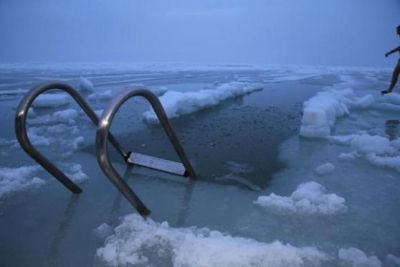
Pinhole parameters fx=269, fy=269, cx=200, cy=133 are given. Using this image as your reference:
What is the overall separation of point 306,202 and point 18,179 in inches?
82.5

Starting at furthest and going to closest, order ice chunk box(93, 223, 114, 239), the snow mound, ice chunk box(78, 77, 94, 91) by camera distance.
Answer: ice chunk box(78, 77, 94, 91)
the snow mound
ice chunk box(93, 223, 114, 239)

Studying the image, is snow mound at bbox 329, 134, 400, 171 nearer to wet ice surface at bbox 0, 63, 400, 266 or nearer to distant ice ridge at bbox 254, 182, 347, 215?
wet ice surface at bbox 0, 63, 400, 266

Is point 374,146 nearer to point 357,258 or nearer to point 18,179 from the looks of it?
point 357,258

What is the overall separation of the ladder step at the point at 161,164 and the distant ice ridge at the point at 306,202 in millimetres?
642

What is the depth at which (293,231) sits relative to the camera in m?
1.48

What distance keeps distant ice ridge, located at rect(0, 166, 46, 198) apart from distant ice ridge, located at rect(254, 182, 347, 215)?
5.43 feet

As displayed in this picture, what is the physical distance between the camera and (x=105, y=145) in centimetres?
132

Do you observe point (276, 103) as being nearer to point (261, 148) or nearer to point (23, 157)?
point (261, 148)

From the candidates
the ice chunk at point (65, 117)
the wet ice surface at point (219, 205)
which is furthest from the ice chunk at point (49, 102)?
the wet ice surface at point (219, 205)

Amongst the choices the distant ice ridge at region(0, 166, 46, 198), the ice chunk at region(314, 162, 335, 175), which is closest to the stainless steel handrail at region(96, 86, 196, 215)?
the distant ice ridge at region(0, 166, 46, 198)

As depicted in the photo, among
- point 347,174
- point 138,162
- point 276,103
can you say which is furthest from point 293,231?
point 276,103

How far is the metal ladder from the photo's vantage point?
1322 mm

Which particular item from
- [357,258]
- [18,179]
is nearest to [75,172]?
[18,179]

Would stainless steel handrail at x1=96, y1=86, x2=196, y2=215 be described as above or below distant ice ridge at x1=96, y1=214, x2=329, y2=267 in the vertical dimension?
above
